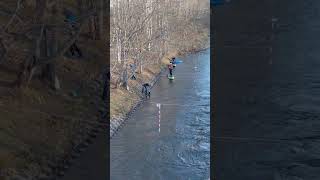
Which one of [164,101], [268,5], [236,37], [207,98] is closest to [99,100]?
[164,101]

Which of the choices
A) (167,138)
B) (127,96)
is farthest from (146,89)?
(167,138)

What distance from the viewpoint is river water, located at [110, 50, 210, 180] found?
1605cm

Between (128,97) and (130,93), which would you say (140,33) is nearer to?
(130,93)

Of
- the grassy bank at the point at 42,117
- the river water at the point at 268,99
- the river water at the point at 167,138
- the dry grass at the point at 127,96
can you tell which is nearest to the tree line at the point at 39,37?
the grassy bank at the point at 42,117

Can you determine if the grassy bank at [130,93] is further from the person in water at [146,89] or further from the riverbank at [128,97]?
the person in water at [146,89]

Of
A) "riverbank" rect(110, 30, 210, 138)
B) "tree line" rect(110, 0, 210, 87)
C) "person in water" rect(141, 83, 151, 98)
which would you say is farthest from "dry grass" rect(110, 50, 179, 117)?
"tree line" rect(110, 0, 210, 87)

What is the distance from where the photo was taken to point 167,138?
19.2 meters

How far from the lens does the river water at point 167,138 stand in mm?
16047

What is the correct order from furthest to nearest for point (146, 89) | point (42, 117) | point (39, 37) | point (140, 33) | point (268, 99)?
point (140, 33)
point (146, 89)
point (268, 99)
point (39, 37)
point (42, 117)

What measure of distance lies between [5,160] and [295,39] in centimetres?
3146

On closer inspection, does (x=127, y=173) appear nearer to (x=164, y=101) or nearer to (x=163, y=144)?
(x=163, y=144)

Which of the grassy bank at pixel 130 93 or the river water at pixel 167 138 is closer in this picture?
the river water at pixel 167 138

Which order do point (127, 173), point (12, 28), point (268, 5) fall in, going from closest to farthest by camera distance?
1. point (127, 173)
2. point (12, 28)
3. point (268, 5)

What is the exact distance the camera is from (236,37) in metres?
43.5
